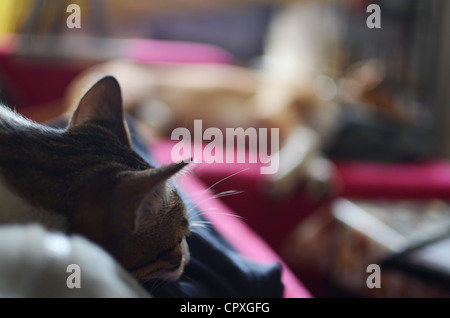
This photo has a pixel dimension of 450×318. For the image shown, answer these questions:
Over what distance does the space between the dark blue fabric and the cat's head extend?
1cm

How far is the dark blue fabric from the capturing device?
0.39 m

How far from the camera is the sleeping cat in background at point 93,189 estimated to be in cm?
31

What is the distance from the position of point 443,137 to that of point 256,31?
2.10 m

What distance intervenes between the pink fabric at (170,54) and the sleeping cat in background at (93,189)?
234 centimetres

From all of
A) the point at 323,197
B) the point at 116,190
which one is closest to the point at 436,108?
the point at 323,197

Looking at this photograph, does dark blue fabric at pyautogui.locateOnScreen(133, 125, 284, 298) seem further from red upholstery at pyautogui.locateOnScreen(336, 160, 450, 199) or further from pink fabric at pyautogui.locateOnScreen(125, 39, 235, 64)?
pink fabric at pyautogui.locateOnScreen(125, 39, 235, 64)

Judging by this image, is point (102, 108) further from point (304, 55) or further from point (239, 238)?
point (304, 55)

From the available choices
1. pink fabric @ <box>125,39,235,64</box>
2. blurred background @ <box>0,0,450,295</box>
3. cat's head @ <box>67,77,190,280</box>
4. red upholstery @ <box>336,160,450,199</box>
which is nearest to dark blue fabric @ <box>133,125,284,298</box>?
cat's head @ <box>67,77,190,280</box>

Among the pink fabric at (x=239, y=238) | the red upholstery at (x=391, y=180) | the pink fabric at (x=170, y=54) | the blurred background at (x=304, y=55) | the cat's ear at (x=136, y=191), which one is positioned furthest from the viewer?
the pink fabric at (x=170, y=54)

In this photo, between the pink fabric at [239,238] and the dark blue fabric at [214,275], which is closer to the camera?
the dark blue fabric at [214,275]

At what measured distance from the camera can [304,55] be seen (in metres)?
3.84

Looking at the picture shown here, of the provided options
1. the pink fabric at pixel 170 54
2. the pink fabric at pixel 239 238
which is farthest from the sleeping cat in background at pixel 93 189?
the pink fabric at pixel 170 54

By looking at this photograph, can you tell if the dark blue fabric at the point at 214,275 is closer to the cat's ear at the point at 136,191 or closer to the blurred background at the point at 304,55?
the cat's ear at the point at 136,191

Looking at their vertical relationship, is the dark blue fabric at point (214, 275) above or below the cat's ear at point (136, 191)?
below
